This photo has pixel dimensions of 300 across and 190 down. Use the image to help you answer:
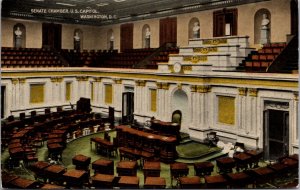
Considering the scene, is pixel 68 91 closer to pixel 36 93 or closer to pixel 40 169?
pixel 36 93

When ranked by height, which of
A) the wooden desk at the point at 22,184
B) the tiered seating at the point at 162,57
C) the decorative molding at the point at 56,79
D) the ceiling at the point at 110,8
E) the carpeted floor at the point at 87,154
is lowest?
the carpeted floor at the point at 87,154

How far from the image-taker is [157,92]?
53.4ft

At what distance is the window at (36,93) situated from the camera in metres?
19.2

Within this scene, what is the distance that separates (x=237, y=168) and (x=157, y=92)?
6.62 meters

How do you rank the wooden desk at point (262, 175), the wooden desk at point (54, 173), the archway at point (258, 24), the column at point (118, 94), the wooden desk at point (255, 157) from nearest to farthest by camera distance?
the wooden desk at point (262, 175), the wooden desk at point (54, 173), the wooden desk at point (255, 157), the archway at point (258, 24), the column at point (118, 94)

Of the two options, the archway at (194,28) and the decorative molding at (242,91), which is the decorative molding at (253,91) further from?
the archway at (194,28)

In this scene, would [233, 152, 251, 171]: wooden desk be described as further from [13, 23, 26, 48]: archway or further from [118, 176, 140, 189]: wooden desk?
[13, 23, 26, 48]: archway

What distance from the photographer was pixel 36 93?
19.4m

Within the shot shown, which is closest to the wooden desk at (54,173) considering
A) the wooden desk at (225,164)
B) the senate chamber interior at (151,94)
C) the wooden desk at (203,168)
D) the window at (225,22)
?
the senate chamber interior at (151,94)

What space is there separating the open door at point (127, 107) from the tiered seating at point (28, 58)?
512 centimetres

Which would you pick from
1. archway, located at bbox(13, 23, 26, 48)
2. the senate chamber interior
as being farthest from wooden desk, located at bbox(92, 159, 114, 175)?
archway, located at bbox(13, 23, 26, 48)

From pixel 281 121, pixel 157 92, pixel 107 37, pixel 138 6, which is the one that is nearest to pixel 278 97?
pixel 281 121

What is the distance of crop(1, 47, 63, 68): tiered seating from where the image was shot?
61.4ft

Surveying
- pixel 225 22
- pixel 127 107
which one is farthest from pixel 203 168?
pixel 225 22
